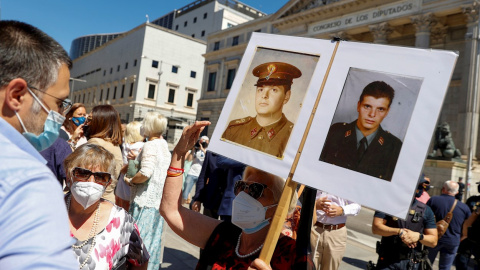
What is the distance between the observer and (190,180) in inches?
344

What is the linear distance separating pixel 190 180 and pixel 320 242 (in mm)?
4938

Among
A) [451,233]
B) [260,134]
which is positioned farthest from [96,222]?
[451,233]

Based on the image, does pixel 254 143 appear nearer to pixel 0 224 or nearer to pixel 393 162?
pixel 393 162

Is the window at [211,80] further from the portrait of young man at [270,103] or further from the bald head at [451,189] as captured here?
the portrait of young man at [270,103]

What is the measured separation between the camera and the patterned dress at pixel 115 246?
2008 mm

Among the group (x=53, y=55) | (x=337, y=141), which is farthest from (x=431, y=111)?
(x=53, y=55)

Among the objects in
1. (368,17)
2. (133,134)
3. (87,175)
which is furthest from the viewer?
(368,17)

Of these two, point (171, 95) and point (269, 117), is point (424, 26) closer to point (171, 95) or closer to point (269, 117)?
point (269, 117)

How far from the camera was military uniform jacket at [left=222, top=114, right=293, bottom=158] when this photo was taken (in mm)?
1853

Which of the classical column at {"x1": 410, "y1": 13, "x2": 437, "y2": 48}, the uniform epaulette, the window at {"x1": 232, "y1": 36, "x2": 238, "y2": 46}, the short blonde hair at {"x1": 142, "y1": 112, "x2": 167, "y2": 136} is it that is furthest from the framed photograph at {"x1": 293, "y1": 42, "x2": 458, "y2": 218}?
the window at {"x1": 232, "y1": 36, "x2": 238, "y2": 46}

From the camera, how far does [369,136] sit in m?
1.65

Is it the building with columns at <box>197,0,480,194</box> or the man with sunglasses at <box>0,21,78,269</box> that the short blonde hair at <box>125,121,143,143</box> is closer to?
the man with sunglasses at <box>0,21,78,269</box>

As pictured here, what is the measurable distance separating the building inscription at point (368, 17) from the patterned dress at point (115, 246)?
24.2 metres

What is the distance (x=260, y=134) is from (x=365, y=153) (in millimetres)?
550
